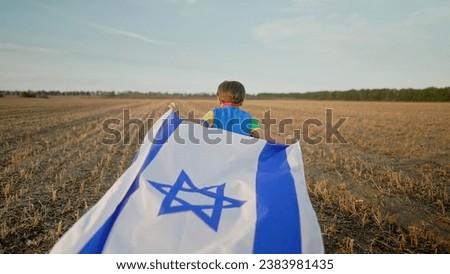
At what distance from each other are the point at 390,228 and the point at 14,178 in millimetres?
5379

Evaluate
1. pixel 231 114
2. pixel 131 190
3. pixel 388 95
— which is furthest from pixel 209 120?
pixel 388 95

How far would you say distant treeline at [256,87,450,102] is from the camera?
54.1m

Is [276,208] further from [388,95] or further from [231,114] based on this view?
[388,95]

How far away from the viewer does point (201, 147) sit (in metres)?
2.56

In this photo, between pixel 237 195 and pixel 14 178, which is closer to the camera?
pixel 237 195

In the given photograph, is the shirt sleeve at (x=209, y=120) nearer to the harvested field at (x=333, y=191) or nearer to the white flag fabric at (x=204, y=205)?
the white flag fabric at (x=204, y=205)

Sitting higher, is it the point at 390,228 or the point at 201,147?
the point at 201,147

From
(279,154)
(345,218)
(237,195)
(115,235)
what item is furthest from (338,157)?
(115,235)

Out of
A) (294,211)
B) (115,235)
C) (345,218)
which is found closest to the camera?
(115,235)

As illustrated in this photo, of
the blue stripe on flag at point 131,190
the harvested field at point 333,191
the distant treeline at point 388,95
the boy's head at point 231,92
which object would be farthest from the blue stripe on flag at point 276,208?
the distant treeline at point 388,95

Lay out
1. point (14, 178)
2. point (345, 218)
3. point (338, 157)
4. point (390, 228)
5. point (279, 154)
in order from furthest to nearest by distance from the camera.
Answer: point (338, 157) < point (14, 178) < point (345, 218) < point (390, 228) < point (279, 154)

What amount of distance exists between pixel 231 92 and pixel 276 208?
1221mm
